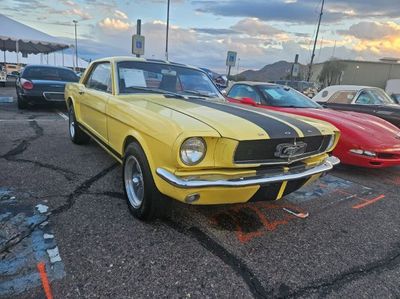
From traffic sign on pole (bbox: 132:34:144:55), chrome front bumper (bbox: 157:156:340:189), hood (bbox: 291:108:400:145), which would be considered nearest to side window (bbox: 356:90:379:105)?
hood (bbox: 291:108:400:145)

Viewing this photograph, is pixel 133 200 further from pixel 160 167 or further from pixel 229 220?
pixel 229 220

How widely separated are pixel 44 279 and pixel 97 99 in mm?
2482

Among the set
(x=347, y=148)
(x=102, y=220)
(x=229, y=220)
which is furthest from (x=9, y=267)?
(x=347, y=148)

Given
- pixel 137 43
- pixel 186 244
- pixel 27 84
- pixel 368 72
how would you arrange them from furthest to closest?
pixel 368 72 → pixel 137 43 → pixel 27 84 → pixel 186 244

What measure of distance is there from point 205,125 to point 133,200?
3.72ft

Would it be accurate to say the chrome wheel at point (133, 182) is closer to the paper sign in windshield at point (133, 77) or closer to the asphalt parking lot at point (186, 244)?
the asphalt parking lot at point (186, 244)

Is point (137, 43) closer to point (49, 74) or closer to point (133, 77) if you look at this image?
point (49, 74)

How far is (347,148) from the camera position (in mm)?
4824

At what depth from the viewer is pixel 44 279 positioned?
2135 millimetres

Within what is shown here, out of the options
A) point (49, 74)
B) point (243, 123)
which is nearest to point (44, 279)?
point (243, 123)

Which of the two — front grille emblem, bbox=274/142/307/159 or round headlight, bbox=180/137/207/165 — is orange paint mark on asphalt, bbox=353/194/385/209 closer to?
front grille emblem, bbox=274/142/307/159

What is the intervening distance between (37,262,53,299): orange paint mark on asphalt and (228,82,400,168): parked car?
400 centimetres

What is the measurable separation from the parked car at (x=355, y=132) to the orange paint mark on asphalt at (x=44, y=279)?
4.00 metres

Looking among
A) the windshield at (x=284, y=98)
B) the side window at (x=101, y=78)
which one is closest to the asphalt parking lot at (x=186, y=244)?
the side window at (x=101, y=78)
